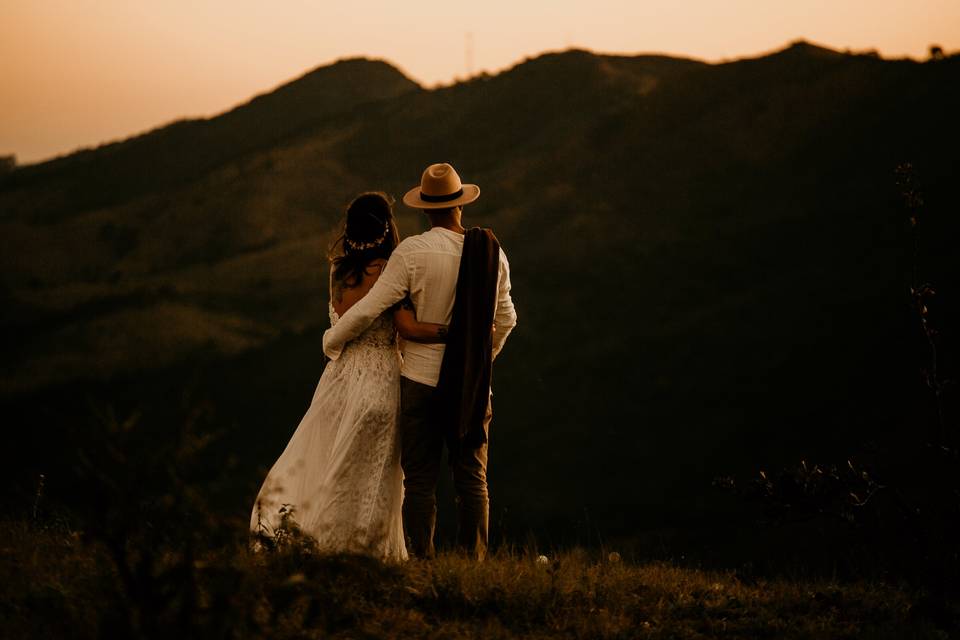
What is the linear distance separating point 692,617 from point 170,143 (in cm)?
7484

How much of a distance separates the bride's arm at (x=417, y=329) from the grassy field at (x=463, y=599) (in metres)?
1.01

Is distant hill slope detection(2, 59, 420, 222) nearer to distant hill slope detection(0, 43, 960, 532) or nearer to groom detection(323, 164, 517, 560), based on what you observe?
distant hill slope detection(0, 43, 960, 532)

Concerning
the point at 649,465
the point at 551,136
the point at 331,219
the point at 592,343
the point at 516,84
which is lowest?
the point at 649,465

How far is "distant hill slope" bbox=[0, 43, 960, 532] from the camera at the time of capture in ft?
102

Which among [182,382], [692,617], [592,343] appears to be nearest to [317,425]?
[692,617]

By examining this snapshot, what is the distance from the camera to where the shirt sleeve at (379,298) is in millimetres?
5105

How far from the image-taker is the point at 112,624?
117 inches

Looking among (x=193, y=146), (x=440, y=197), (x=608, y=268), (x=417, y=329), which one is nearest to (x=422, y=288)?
(x=417, y=329)

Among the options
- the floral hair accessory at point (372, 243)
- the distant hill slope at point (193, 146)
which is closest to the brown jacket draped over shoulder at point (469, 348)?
the floral hair accessory at point (372, 243)

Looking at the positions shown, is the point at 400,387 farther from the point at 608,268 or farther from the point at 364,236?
the point at 608,268

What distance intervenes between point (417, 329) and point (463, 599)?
52.8 inches

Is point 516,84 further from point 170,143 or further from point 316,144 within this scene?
point 170,143

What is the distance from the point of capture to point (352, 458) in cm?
524

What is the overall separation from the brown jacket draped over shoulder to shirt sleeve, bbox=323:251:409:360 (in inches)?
10.7
